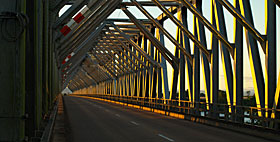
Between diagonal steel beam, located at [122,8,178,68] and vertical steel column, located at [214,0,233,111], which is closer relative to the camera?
vertical steel column, located at [214,0,233,111]

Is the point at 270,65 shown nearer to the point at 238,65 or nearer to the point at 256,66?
the point at 256,66

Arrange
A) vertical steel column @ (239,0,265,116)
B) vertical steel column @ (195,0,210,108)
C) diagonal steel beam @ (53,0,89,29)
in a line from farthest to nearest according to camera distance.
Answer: vertical steel column @ (195,0,210,108), diagonal steel beam @ (53,0,89,29), vertical steel column @ (239,0,265,116)

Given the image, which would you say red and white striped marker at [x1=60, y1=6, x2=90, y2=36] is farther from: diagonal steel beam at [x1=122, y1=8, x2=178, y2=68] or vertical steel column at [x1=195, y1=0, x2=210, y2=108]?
diagonal steel beam at [x1=122, y1=8, x2=178, y2=68]

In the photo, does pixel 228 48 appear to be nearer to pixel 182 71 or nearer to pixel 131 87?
pixel 182 71

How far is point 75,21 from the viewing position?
26094mm

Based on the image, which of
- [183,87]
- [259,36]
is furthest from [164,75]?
[259,36]

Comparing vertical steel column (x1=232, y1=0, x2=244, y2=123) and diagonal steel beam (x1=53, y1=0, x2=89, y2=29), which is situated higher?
diagonal steel beam (x1=53, y1=0, x2=89, y2=29)

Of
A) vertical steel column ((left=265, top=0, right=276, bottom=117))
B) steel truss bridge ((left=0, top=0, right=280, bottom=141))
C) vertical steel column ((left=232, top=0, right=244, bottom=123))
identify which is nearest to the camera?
steel truss bridge ((left=0, top=0, right=280, bottom=141))

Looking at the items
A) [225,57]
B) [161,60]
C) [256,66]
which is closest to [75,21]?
[225,57]

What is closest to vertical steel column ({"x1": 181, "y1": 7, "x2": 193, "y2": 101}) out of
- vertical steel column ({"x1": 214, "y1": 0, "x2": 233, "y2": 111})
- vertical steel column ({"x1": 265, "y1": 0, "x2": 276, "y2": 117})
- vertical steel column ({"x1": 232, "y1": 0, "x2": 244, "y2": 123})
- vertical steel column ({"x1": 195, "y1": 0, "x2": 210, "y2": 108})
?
vertical steel column ({"x1": 195, "y1": 0, "x2": 210, "y2": 108})

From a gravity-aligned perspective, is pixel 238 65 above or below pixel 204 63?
below

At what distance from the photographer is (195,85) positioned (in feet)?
99.0

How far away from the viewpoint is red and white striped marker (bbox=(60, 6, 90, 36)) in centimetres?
2587

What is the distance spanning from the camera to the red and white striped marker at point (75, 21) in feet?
84.9
